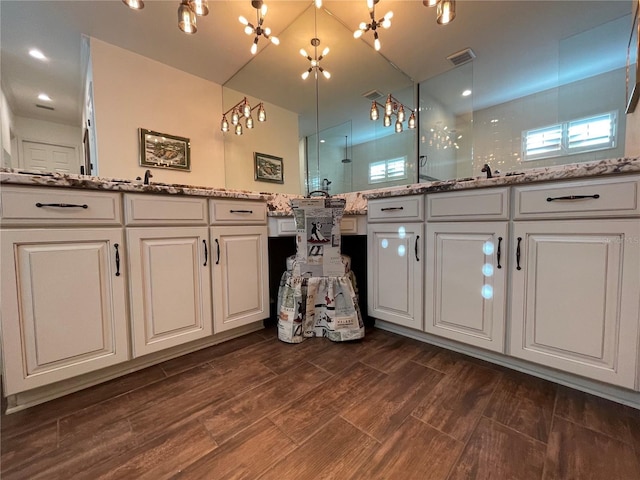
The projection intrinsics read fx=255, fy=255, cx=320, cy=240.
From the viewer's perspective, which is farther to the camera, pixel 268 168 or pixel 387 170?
pixel 268 168

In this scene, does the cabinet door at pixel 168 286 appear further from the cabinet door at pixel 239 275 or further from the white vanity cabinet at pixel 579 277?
the white vanity cabinet at pixel 579 277

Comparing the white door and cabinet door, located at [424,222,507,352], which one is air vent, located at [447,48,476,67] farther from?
the white door

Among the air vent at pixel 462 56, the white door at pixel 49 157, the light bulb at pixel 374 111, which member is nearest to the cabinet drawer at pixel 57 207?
the light bulb at pixel 374 111

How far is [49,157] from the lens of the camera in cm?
404

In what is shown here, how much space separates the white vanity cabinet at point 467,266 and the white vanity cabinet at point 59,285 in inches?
63.9

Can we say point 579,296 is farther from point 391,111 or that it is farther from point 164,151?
point 164,151

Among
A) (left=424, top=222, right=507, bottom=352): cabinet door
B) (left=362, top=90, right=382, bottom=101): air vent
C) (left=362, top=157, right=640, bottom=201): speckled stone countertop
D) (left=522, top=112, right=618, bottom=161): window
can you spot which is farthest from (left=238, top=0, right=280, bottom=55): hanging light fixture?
(left=522, top=112, right=618, bottom=161): window

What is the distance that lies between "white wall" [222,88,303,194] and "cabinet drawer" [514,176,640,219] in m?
2.43

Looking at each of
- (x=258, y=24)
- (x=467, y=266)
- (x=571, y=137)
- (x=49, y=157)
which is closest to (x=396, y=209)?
(x=467, y=266)

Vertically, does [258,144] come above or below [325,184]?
above

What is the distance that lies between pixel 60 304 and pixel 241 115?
2422mm

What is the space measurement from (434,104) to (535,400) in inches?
125

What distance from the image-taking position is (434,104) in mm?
3148

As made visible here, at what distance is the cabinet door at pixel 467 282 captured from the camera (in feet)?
4.09
